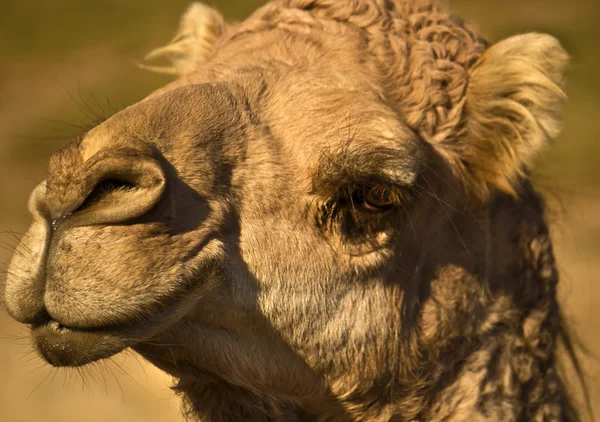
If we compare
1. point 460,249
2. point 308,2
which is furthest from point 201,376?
point 308,2

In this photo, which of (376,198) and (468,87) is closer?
(376,198)

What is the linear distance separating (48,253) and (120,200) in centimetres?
28

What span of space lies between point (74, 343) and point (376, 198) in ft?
4.16

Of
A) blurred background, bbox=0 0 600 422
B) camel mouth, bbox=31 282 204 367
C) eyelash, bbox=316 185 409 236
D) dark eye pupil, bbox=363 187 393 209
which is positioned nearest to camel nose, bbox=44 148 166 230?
camel mouth, bbox=31 282 204 367

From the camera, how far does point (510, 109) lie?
12.0ft

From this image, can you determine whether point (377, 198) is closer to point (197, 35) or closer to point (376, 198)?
point (376, 198)

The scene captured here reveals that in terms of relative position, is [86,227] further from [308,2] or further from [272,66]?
[308,2]

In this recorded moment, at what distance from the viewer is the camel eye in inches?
129

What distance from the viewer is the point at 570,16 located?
1830cm

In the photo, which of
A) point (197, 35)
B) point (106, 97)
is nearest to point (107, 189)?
point (197, 35)

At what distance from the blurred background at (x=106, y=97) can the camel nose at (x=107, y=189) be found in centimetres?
418

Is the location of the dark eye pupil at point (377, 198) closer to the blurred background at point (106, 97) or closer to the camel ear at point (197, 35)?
→ the camel ear at point (197, 35)

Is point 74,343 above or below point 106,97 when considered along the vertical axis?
below

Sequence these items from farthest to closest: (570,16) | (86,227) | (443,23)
→ (570,16)
(443,23)
(86,227)
